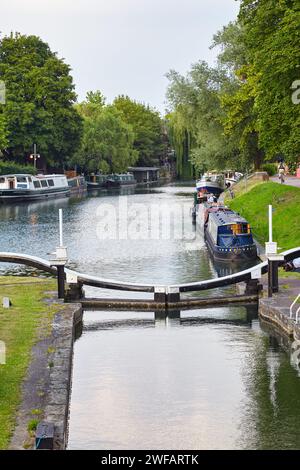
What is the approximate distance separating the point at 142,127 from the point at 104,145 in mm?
40949

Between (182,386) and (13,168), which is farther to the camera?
(13,168)

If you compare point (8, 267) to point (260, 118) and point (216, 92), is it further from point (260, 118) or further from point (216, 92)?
point (216, 92)

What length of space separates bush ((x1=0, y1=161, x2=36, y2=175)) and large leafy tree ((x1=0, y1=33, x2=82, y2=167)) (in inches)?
90.8

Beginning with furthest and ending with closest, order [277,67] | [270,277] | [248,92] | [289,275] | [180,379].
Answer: [248,92] < [277,67] < [289,275] < [270,277] < [180,379]

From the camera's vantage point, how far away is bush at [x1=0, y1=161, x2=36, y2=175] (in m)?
103

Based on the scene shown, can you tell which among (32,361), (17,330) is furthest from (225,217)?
(32,361)

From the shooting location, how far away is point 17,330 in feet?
78.4

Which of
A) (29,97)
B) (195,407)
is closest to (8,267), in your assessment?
(195,407)

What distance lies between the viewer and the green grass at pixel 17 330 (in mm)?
16933

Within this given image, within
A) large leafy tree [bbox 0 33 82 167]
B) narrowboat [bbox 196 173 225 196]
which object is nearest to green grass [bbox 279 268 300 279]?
narrowboat [bbox 196 173 225 196]

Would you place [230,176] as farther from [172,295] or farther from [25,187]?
[172,295]

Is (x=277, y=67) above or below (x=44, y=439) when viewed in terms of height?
above

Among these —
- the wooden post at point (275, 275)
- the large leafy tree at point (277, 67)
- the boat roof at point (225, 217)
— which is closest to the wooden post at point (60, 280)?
the wooden post at point (275, 275)

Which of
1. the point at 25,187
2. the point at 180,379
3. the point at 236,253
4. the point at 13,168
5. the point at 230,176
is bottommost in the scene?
the point at 180,379
